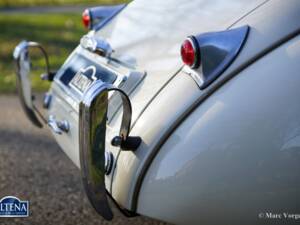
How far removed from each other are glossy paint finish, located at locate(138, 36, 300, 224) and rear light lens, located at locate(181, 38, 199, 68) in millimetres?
168

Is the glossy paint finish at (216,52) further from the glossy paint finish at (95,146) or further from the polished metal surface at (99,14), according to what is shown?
the polished metal surface at (99,14)

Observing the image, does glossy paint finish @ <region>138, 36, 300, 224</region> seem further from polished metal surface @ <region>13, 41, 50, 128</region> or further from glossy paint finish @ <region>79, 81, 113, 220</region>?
polished metal surface @ <region>13, 41, 50, 128</region>

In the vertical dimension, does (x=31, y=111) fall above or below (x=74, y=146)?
below

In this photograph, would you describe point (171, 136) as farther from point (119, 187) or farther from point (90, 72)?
point (90, 72)

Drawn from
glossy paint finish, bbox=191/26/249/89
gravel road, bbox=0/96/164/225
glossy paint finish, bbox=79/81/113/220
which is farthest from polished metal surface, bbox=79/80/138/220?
gravel road, bbox=0/96/164/225

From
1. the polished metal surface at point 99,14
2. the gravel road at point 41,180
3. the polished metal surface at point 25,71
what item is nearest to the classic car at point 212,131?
the gravel road at point 41,180

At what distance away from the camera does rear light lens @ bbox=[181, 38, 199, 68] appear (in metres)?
2.07

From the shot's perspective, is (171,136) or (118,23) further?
(118,23)

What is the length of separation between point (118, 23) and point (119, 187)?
3.90 ft

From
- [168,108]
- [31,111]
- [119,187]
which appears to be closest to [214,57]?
[168,108]

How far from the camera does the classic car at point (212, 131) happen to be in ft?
6.42

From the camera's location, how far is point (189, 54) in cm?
210

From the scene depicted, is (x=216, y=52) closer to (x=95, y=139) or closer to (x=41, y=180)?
(x=95, y=139)

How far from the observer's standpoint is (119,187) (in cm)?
213
